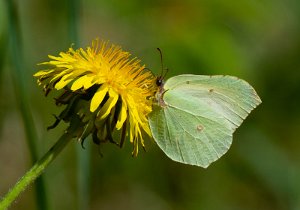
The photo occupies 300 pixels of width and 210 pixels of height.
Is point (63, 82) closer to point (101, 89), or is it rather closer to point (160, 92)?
point (101, 89)

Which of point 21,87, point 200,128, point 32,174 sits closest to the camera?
point 32,174

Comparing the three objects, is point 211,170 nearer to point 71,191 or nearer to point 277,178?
point 277,178

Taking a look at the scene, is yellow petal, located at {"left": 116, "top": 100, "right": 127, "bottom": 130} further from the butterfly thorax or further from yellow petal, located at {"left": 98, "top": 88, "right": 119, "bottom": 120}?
the butterfly thorax

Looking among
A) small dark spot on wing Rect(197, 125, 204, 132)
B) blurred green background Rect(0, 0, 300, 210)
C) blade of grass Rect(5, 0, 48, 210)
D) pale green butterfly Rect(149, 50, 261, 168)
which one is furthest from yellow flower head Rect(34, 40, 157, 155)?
blurred green background Rect(0, 0, 300, 210)

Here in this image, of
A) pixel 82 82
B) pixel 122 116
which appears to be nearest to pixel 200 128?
pixel 122 116

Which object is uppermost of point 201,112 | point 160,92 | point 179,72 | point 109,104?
point 109,104

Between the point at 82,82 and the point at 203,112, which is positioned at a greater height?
the point at 82,82
